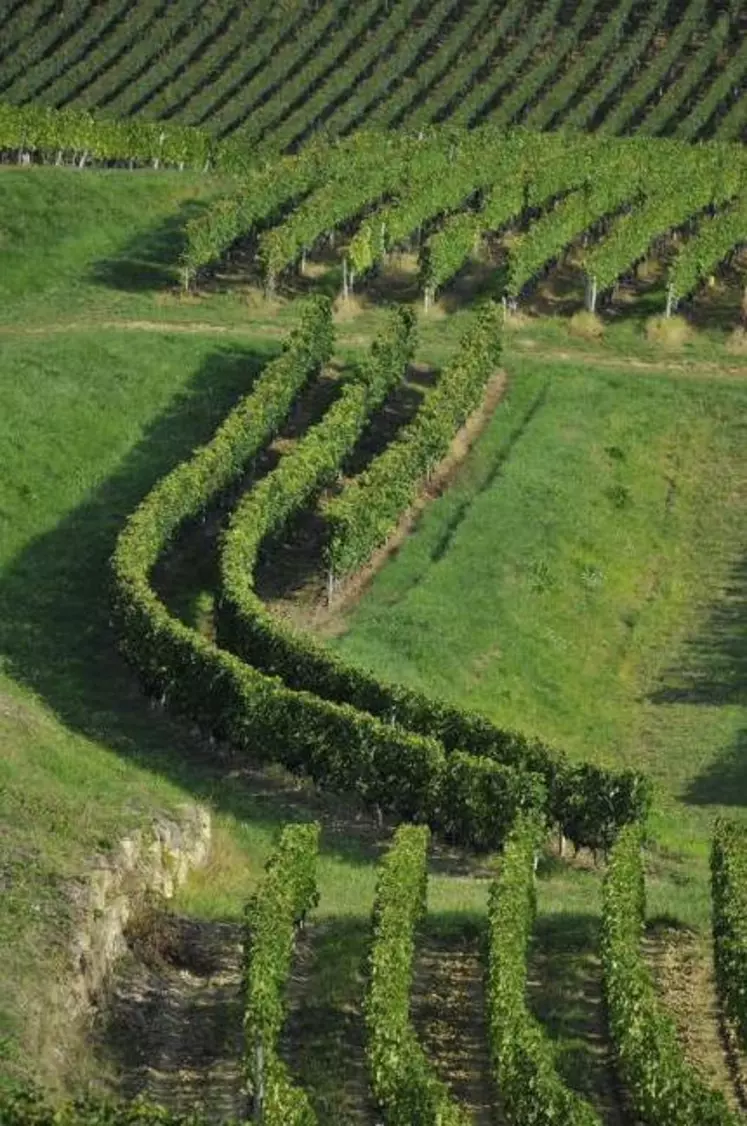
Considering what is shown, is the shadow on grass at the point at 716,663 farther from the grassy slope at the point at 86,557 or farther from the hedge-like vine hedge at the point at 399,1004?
the hedge-like vine hedge at the point at 399,1004

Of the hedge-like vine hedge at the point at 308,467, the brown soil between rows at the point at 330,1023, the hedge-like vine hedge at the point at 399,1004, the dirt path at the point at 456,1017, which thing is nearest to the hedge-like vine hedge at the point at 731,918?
the dirt path at the point at 456,1017

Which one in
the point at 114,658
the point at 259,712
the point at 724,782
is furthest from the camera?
the point at 114,658

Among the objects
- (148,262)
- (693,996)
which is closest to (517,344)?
(148,262)

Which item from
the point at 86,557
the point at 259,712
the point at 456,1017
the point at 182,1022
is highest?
the point at 456,1017

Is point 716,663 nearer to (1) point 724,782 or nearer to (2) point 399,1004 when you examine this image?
(1) point 724,782

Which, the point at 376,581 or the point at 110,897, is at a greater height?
the point at 110,897

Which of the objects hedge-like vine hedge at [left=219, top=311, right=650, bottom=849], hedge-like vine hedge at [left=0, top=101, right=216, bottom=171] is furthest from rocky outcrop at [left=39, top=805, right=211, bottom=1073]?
hedge-like vine hedge at [left=0, top=101, right=216, bottom=171]

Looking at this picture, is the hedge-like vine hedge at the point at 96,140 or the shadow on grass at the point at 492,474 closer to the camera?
the shadow on grass at the point at 492,474
